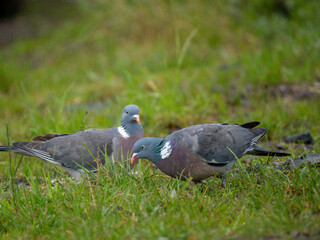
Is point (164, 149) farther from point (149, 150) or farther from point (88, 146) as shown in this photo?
point (88, 146)

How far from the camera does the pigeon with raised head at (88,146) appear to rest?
11.7 ft

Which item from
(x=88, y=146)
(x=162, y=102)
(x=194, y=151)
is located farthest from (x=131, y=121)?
(x=162, y=102)

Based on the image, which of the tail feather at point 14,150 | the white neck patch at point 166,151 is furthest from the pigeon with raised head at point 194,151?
the tail feather at point 14,150

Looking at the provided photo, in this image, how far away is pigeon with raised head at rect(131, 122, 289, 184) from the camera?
296cm

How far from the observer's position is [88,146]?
3592 mm

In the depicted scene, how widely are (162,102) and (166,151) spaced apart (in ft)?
6.63

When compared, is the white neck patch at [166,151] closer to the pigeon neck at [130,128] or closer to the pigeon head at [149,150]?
the pigeon head at [149,150]

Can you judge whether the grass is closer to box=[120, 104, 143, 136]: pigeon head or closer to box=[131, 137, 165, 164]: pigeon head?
box=[131, 137, 165, 164]: pigeon head

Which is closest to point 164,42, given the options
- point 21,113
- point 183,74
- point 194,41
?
point 194,41

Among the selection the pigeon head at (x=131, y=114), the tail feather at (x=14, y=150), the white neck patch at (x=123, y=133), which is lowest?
the tail feather at (x=14, y=150)

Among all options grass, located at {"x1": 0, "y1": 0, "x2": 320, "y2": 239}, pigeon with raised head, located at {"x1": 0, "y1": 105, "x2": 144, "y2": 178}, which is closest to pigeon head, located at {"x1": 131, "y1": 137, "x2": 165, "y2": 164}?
grass, located at {"x1": 0, "y1": 0, "x2": 320, "y2": 239}

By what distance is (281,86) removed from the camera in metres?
5.77

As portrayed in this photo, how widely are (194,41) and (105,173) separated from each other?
488 centimetres

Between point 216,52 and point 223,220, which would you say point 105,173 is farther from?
point 216,52
